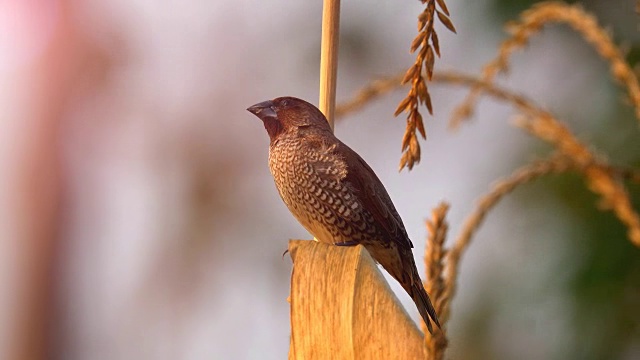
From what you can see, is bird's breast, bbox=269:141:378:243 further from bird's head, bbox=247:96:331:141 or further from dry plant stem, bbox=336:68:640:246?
dry plant stem, bbox=336:68:640:246

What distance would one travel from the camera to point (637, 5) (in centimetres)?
150

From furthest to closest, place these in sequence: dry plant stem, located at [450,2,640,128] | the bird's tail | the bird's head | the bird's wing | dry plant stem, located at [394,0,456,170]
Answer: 1. the bird's head
2. the bird's wing
3. dry plant stem, located at [450,2,640,128]
4. the bird's tail
5. dry plant stem, located at [394,0,456,170]

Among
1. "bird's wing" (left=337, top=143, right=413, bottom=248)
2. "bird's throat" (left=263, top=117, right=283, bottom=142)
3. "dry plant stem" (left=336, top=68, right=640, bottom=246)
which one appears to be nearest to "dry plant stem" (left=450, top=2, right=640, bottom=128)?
"dry plant stem" (left=336, top=68, right=640, bottom=246)

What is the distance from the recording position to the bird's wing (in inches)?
78.0

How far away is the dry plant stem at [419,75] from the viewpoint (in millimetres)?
1222

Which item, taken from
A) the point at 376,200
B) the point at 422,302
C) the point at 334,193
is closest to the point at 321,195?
the point at 334,193

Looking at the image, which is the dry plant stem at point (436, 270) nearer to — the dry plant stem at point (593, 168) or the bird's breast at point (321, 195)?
the dry plant stem at point (593, 168)

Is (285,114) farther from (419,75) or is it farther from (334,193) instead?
(419,75)

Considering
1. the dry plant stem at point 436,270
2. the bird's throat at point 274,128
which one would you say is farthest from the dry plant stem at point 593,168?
the bird's throat at point 274,128

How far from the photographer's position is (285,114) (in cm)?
227

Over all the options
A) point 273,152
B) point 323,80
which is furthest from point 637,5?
point 273,152

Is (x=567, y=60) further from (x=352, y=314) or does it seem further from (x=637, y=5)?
(x=352, y=314)

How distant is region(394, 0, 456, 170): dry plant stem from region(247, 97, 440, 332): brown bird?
2.22ft

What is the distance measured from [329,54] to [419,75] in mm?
196
